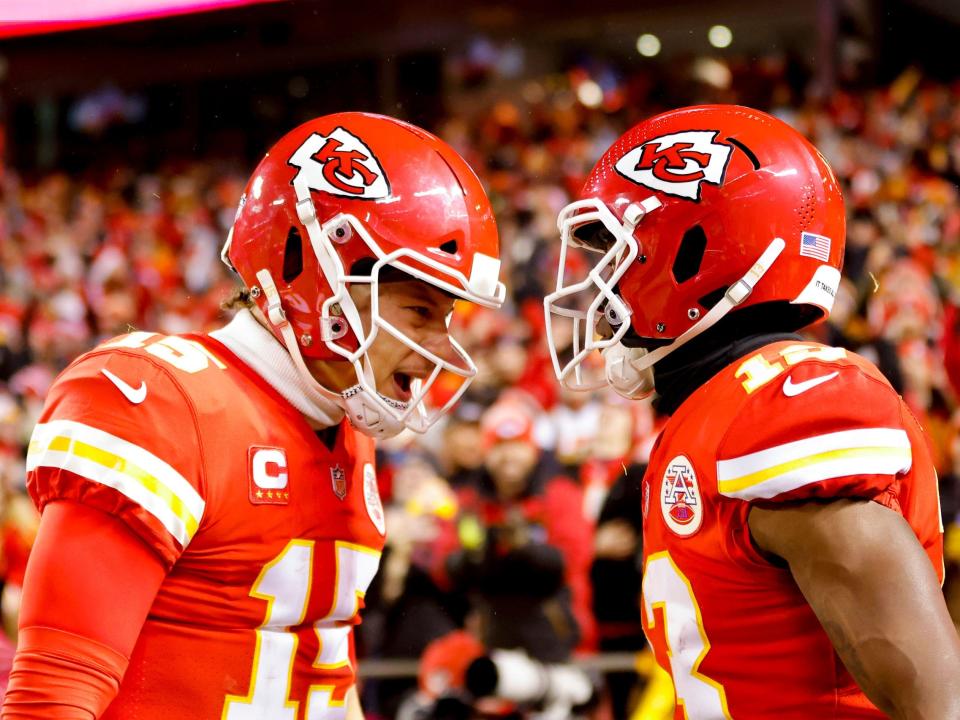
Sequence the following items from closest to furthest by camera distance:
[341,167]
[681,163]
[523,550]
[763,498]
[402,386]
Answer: [763,498] → [681,163] → [341,167] → [402,386] → [523,550]

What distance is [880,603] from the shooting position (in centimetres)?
149

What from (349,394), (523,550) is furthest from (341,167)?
(523,550)

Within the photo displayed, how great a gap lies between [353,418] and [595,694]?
2080mm

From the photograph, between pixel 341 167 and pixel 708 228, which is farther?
pixel 341 167

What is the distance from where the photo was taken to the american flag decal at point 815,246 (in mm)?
1905

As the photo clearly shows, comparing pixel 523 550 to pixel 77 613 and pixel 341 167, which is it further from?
pixel 77 613

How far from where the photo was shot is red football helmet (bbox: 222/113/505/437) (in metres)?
2.01

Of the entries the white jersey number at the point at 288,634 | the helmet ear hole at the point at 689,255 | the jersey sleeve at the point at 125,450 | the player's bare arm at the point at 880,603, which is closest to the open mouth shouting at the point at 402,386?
the white jersey number at the point at 288,634

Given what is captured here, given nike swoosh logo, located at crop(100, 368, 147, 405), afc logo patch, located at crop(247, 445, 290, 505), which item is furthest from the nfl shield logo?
nike swoosh logo, located at crop(100, 368, 147, 405)

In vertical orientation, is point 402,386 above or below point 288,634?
above

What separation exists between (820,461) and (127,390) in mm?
979

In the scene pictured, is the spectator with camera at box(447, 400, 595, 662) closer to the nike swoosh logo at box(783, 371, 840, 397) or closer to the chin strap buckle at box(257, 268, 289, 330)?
the chin strap buckle at box(257, 268, 289, 330)

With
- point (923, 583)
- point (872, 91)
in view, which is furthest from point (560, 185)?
point (923, 583)

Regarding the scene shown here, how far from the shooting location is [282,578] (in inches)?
75.6
